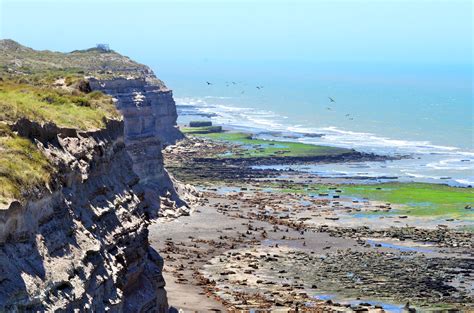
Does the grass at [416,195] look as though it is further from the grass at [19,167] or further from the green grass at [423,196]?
the grass at [19,167]

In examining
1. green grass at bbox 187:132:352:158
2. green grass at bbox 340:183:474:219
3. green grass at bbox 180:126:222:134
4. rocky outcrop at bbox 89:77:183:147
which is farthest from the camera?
green grass at bbox 180:126:222:134

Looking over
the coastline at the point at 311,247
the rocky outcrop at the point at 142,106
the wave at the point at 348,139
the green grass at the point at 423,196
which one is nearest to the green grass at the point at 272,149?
the wave at the point at 348,139

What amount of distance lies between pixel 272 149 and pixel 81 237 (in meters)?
107

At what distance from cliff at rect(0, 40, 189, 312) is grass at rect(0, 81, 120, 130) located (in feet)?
0.22

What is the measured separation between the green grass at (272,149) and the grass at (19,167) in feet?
323

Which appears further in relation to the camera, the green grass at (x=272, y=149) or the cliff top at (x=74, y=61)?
the green grass at (x=272, y=149)

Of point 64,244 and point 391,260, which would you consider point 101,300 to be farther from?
point 391,260

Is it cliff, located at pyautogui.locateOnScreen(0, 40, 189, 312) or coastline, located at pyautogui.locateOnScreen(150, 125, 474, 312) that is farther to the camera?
coastline, located at pyautogui.locateOnScreen(150, 125, 474, 312)

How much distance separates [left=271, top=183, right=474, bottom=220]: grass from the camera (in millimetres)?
92125

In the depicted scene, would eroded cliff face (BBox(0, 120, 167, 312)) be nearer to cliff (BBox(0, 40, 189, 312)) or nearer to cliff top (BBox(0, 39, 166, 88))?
cliff (BBox(0, 40, 189, 312))

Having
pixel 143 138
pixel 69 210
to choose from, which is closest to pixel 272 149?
pixel 143 138

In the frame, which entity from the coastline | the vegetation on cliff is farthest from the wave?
the vegetation on cliff

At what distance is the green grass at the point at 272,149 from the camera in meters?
135

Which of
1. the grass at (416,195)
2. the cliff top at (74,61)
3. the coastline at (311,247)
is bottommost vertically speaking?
the coastline at (311,247)
